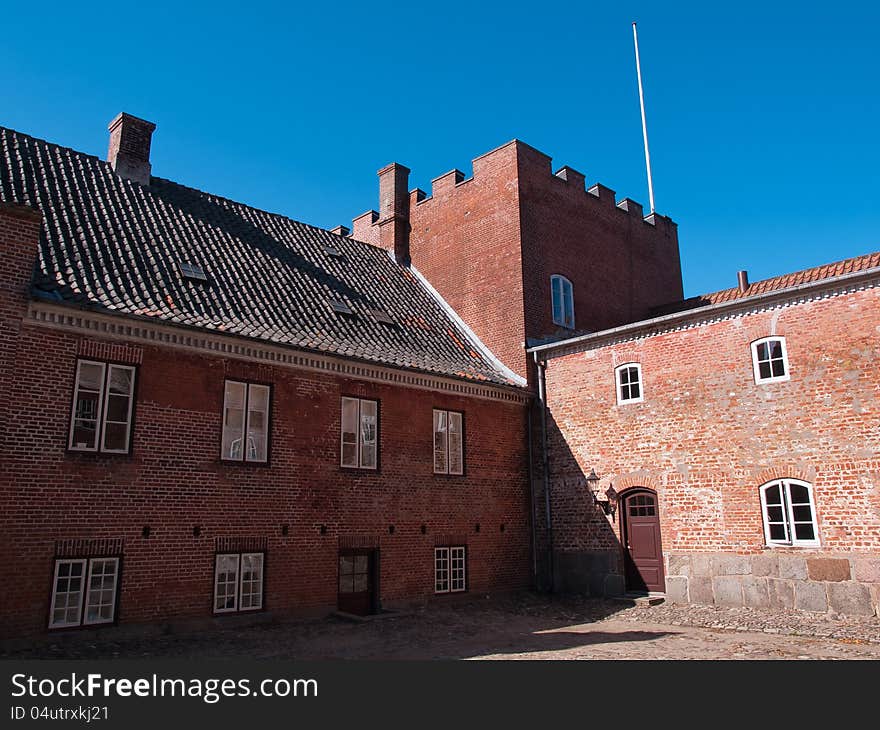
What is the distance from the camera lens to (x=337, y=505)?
50.6 feet

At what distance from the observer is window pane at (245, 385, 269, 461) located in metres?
14.4

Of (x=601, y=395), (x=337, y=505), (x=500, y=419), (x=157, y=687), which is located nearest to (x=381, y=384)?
(x=337, y=505)

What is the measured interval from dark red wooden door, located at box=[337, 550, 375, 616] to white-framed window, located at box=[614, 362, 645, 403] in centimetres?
739

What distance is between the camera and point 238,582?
44.9 feet

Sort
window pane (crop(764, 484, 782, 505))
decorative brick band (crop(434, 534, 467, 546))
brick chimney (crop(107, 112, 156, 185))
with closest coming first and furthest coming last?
window pane (crop(764, 484, 782, 505))
decorative brick band (crop(434, 534, 467, 546))
brick chimney (crop(107, 112, 156, 185))

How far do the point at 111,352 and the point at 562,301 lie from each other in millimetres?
13940

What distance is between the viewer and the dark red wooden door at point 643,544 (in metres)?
17.1

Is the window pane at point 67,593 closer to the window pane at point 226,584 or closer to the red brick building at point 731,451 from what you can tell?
the window pane at point 226,584

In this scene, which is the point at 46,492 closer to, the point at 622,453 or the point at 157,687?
the point at 157,687

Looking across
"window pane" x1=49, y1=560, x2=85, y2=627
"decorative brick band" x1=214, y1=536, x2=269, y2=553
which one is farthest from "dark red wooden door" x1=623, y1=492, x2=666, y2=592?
"window pane" x1=49, y1=560, x2=85, y2=627

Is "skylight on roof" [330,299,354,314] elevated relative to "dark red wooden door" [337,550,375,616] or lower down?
elevated

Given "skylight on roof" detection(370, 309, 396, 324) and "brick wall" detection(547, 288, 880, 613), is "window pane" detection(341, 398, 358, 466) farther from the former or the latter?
"brick wall" detection(547, 288, 880, 613)

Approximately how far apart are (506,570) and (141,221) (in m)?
12.4

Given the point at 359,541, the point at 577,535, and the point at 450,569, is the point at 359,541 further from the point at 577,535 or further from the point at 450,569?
the point at 577,535
